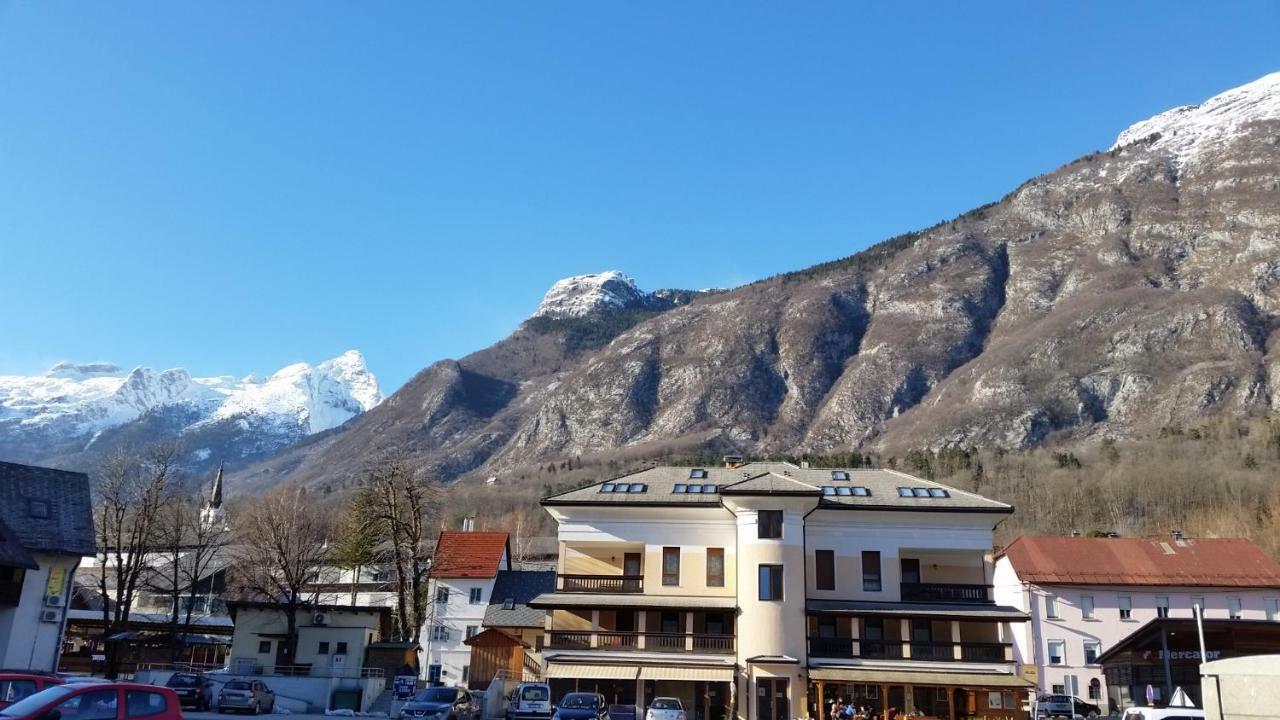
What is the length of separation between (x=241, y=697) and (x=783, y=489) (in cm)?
2412

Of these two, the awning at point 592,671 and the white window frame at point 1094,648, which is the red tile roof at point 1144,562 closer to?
the white window frame at point 1094,648

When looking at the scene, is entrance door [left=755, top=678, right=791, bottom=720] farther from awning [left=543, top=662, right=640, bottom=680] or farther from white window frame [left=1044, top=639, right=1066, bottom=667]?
white window frame [left=1044, top=639, right=1066, bottom=667]

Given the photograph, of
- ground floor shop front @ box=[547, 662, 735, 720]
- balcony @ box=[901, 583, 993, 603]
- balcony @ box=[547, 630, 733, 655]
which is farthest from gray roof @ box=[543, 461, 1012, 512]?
ground floor shop front @ box=[547, 662, 735, 720]

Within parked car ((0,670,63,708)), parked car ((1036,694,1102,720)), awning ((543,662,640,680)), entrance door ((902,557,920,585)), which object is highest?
entrance door ((902,557,920,585))

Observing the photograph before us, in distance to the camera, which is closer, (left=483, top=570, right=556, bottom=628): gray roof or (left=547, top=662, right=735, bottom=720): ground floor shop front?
(left=547, top=662, right=735, bottom=720): ground floor shop front

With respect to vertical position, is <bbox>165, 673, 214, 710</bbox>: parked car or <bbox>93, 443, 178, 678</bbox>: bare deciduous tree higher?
<bbox>93, 443, 178, 678</bbox>: bare deciduous tree

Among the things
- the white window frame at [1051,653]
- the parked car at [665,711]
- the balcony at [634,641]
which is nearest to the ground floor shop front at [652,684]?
the balcony at [634,641]

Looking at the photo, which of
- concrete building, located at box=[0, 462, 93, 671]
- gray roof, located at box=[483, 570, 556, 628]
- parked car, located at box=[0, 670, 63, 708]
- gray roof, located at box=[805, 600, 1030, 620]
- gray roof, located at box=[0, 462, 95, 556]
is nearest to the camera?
parked car, located at box=[0, 670, 63, 708]

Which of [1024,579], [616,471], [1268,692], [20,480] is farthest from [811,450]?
[1268,692]

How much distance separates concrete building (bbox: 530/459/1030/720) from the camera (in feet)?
136

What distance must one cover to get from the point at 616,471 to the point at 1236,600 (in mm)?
125762

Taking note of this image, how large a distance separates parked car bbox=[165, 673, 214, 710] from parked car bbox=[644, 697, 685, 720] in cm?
1711

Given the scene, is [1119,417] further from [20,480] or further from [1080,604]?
[20,480]

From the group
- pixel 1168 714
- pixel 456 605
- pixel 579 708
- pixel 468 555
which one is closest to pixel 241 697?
pixel 579 708
